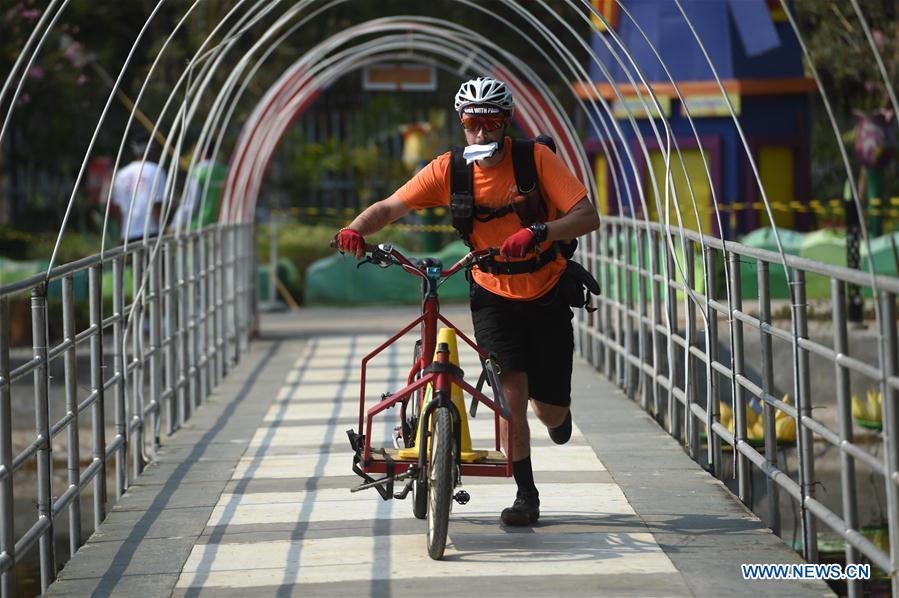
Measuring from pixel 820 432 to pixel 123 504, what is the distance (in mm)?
3310

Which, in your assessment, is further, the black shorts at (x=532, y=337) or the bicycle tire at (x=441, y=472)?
the black shorts at (x=532, y=337)

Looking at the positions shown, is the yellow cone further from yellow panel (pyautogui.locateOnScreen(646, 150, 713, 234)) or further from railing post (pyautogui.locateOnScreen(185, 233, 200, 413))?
yellow panel (pyautogui.locateOnScreen(646, 150, 713, 234))

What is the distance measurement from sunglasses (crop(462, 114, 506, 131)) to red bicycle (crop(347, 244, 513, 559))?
0.52 meters

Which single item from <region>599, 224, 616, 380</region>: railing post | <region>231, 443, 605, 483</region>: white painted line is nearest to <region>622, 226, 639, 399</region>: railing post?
<region>599, 224, 616, 380</region>: railing post

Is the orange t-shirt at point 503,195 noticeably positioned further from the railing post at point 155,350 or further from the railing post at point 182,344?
the railing post at point 182,344

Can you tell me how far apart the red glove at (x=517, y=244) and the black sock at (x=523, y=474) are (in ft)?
3.44

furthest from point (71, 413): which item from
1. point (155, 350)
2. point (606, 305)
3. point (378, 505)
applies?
point (606, 305)

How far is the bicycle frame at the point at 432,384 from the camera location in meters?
5.78

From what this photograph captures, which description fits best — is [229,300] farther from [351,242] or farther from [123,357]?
[351,242]

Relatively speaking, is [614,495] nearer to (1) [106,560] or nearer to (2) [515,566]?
(2) [515,566]

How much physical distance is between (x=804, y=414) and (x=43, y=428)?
9.57 ft

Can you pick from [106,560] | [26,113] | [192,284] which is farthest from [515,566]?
[26,113]

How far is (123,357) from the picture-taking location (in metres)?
7.62

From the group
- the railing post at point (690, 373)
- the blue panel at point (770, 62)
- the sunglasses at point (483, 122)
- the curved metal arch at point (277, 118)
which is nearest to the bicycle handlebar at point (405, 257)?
the sunglasses at point (483, 122)
